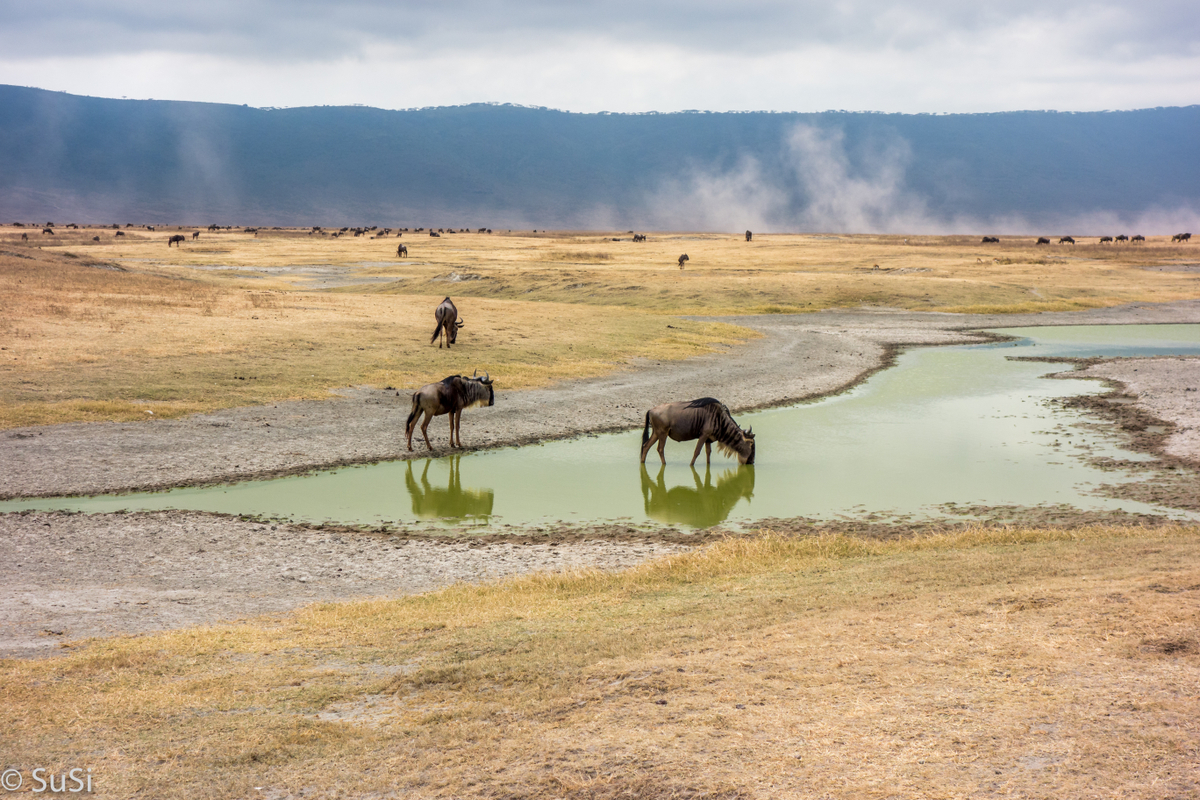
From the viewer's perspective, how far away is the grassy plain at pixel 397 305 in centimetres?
2381

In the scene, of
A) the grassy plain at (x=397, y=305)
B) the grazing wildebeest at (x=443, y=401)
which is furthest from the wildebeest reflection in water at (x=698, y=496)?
the grassy plain at (x=397, y=305)

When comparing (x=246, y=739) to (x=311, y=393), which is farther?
(x=311, y=393)

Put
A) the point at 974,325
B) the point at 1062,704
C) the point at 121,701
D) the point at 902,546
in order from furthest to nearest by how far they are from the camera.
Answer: the point at 974,325, the point at 902,546, the point at 121,701, the point at 1062,704

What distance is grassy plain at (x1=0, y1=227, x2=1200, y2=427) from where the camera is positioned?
23812mm

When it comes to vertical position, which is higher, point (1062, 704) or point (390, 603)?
point (1062, 704)

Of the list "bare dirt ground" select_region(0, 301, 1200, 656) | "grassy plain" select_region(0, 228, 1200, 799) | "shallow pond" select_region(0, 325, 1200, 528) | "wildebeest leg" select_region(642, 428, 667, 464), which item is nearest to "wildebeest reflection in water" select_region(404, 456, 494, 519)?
"shallow pond" select_region(0, 325, 1200, 528)

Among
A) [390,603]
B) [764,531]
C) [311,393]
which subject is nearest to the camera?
[390,603]

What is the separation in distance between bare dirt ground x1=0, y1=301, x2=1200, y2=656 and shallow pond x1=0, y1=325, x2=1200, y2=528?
943 millimetres

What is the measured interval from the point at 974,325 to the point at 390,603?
39.5 meters

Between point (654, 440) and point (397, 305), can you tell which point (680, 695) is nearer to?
point (654, 440)

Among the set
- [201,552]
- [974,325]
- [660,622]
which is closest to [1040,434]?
[660,622]

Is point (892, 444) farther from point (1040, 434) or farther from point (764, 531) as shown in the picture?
point (764, 531)

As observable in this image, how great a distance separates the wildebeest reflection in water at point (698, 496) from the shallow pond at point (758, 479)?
0.03 m

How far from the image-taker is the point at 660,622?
27.4 ft
